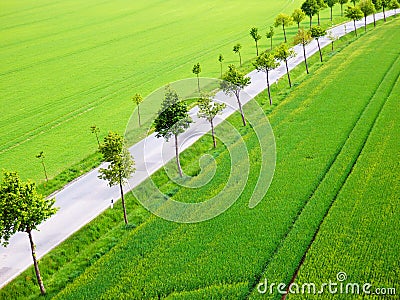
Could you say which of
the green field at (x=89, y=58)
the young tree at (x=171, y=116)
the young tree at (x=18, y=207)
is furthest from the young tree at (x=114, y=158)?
the green field at (x=89, y=58)

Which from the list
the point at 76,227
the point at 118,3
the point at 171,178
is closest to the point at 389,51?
the point at 171,178

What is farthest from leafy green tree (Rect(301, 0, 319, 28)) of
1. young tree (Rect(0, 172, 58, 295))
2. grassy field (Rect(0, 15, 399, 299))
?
young tree (Rect(0, 172, 58, 295))

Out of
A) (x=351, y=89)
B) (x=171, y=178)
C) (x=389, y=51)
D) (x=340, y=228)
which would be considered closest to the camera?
(x=340, y=228)

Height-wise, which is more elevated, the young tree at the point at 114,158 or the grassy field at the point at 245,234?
the young tree at the point at 114,158

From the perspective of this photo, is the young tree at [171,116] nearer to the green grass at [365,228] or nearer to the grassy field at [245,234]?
the grassy field at [245,234]

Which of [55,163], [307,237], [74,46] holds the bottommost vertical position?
[307,237]

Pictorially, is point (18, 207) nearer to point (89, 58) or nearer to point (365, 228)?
point (365, 228)

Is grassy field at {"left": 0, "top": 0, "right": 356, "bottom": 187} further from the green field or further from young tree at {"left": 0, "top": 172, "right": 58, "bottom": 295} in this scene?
young tree at {"left": 0, "top": 172, "right": 58, "bottom": 295}

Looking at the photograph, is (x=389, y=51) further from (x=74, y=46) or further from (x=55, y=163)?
(x=74, y=46)
